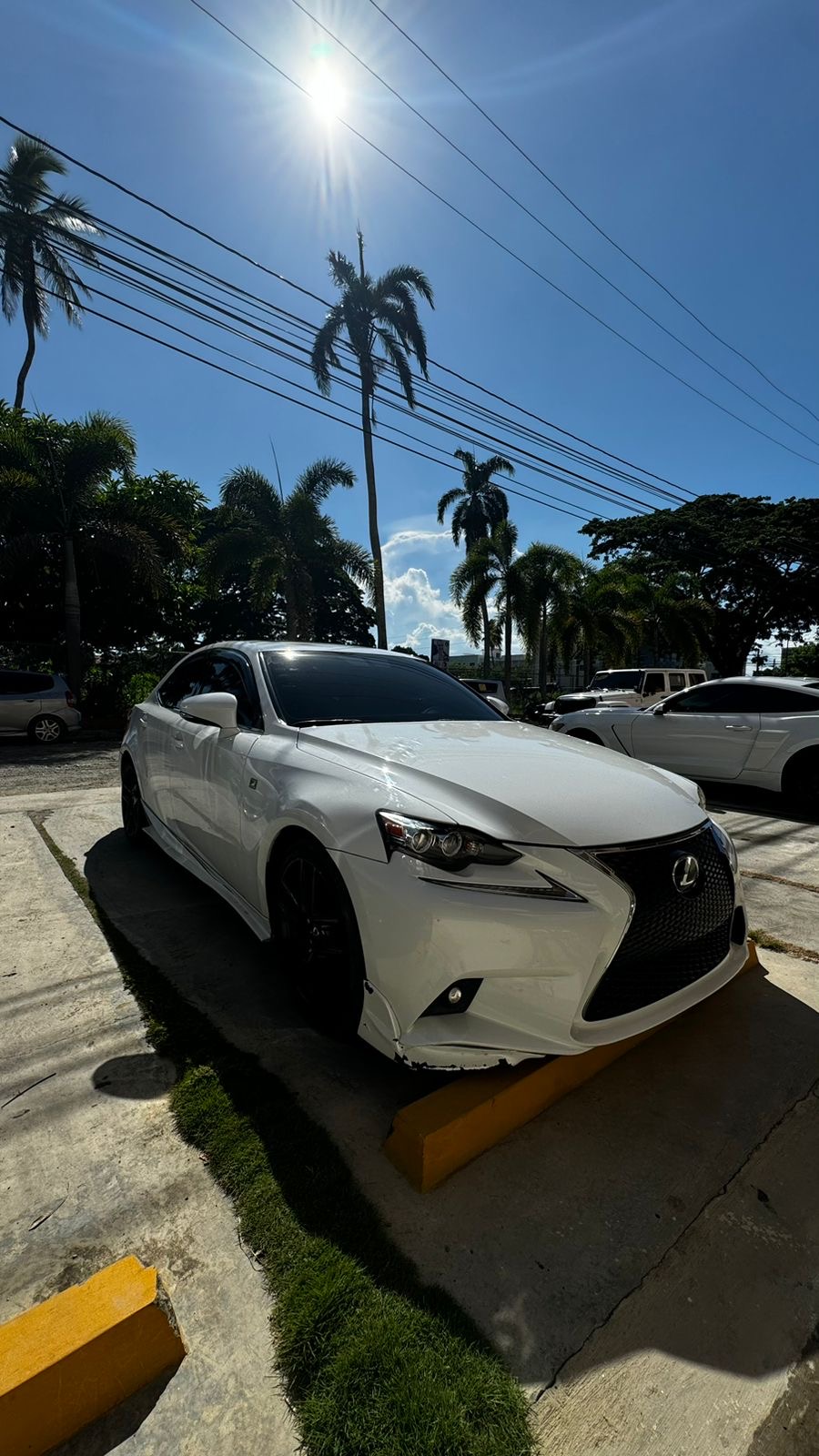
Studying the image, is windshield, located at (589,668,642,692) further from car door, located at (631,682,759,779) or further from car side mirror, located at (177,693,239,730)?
car side mirror, located at (177,693,239,730)

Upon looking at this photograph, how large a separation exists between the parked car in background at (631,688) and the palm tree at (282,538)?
7067 millimetres

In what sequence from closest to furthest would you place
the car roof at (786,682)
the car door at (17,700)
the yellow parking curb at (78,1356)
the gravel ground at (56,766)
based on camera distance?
the yellow parking curb at (78,1356) → the car roof at (786,682) → the gravel ground at (56,766) → the car door at (17,700)

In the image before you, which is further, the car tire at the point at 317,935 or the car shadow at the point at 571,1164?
the car tire at the point at 317,935

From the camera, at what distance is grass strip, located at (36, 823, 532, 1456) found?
46.8 inches

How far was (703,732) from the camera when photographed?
23.6 ft

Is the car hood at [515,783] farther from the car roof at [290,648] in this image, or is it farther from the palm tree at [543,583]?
the palm tree at [543,583]

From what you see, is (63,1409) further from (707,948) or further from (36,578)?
(36,578)

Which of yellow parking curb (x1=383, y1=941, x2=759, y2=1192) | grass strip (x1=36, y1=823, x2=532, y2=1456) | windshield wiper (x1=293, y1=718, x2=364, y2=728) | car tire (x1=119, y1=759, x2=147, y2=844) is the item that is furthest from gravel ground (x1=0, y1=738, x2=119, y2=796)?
yellow parking curb (x1=383, y1=941, x2=759, y2=1192)

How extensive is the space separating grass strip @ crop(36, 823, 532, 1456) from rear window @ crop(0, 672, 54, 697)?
1268 cm

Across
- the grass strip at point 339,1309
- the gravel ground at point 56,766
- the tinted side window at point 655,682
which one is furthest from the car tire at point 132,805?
the tinted side window at point 655,682

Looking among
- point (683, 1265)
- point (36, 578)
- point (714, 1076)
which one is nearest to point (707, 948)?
point (714, 1076)

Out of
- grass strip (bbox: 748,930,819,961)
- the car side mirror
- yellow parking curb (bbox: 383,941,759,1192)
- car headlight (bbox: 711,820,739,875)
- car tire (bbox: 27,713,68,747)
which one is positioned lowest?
grass strip (bbox: 748,930,819,961)

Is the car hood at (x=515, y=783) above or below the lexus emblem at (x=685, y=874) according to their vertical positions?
above

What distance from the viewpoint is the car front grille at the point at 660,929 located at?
1869mm
